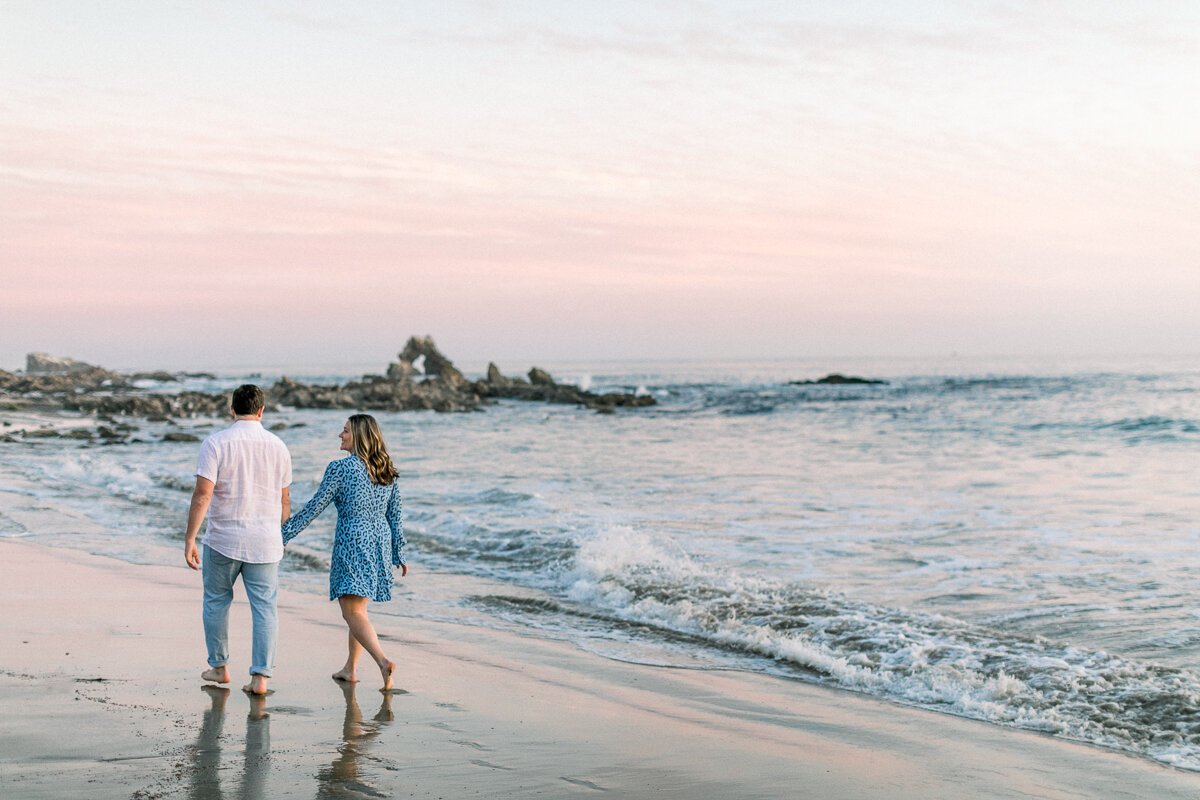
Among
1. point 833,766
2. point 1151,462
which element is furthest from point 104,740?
point 1151,462

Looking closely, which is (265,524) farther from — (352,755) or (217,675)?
(352,755)

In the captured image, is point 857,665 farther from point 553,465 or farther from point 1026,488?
point 553,465

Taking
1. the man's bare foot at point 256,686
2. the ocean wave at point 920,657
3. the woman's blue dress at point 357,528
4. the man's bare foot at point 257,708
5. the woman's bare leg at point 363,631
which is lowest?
the ocean wave at point 920,657

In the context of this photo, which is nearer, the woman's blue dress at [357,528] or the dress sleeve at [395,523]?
the woman's blue dress at [357,528]

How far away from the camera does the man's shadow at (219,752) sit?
4281 millimetres

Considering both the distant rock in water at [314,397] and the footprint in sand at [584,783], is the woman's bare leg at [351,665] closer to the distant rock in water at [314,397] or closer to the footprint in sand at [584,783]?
the footprint in sand at [584,783]

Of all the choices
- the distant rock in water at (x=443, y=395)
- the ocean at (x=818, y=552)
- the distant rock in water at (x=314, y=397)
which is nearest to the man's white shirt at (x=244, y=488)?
the ocean at (x=818, y=552)

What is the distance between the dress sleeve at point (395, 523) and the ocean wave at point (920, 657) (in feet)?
10.3

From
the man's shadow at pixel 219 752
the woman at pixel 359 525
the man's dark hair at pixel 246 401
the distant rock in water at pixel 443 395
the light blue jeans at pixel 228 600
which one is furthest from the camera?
the distant rock in water at pixel 443 395

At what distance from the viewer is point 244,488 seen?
6.00 metres

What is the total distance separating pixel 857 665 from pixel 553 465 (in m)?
17.0

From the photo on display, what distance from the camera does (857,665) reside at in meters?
7.78

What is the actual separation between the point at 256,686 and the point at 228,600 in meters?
0.59

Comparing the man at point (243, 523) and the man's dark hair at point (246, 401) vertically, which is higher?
the man's dark hair at point (246, 401)
